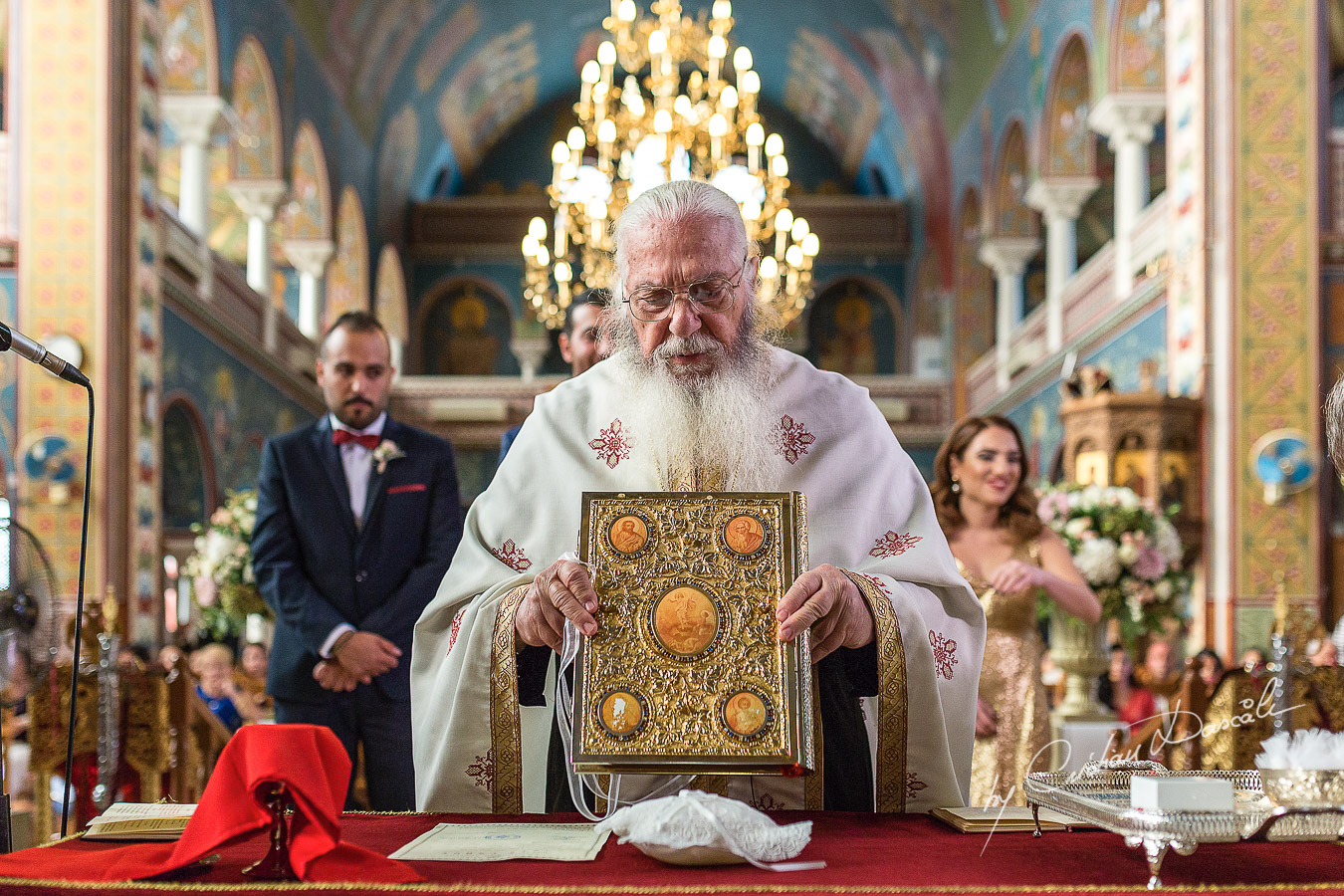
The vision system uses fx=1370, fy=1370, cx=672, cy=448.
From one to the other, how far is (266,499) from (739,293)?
83.8 inches

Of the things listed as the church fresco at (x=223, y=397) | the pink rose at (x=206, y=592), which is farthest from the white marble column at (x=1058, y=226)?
the pink rose at (x=206, y=592)

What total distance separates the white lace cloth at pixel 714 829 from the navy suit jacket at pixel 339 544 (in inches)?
96.9

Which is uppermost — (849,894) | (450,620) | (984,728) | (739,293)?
(739,293)

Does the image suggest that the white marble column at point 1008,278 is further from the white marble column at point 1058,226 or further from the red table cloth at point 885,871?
the red table cloth at point 885,871

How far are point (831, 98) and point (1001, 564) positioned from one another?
1903cm

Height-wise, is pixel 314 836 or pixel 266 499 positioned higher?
pixel 266 499

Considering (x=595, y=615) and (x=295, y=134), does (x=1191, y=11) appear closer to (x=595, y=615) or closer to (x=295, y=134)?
(x=595, y=615)

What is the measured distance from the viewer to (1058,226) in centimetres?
1477

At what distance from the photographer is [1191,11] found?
9445 mm

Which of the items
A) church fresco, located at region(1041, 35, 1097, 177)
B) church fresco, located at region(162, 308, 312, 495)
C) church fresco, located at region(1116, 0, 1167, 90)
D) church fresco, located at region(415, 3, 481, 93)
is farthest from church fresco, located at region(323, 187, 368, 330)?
church fresco, located at region(1116, 0, 1167, 90)

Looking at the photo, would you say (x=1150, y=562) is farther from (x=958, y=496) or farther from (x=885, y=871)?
(x=885, y=871)

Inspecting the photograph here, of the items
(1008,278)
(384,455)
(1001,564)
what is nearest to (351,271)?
(1008,278)

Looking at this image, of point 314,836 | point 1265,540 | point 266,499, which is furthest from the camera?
point 1265,540

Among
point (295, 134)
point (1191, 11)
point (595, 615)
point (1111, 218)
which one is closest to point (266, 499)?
point (595, 615)
